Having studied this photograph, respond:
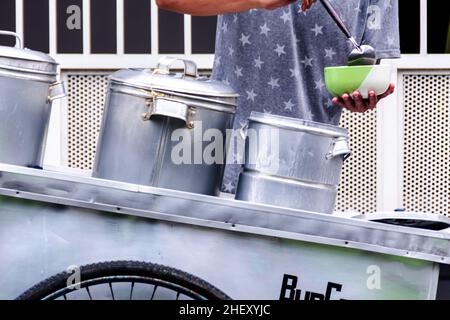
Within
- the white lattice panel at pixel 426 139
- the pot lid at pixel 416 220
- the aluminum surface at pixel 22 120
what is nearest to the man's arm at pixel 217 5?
the aluminum surface at pixel 22 120

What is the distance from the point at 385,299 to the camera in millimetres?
3090

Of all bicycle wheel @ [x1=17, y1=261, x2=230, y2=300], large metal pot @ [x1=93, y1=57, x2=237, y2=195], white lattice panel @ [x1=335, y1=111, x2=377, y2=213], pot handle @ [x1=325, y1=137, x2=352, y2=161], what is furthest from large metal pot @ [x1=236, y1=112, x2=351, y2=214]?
white lattice panel @ [x1=335, y1=111, x2=377, y2=213]

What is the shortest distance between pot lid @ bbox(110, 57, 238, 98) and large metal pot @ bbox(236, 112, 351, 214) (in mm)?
154

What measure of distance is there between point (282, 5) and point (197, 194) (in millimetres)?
706

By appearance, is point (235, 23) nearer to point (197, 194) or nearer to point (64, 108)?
point (197, 194)

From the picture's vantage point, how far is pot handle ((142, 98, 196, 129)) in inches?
126

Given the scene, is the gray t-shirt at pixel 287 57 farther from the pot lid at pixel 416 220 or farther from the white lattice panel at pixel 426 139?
the white lattice panel at pixel 426 139

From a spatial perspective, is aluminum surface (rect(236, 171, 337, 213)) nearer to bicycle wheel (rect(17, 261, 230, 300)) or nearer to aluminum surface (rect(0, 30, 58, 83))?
bicycle wheel (rect(17, 261, 230, 300))

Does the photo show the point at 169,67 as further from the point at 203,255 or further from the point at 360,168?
the point at 360,168

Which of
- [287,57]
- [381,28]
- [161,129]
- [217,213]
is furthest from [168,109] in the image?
[381,28]

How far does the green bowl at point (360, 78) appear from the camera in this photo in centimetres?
340

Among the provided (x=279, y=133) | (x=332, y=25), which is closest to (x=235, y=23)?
(x=332, y=25)

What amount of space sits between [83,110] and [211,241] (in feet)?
14.3

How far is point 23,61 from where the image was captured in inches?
133
